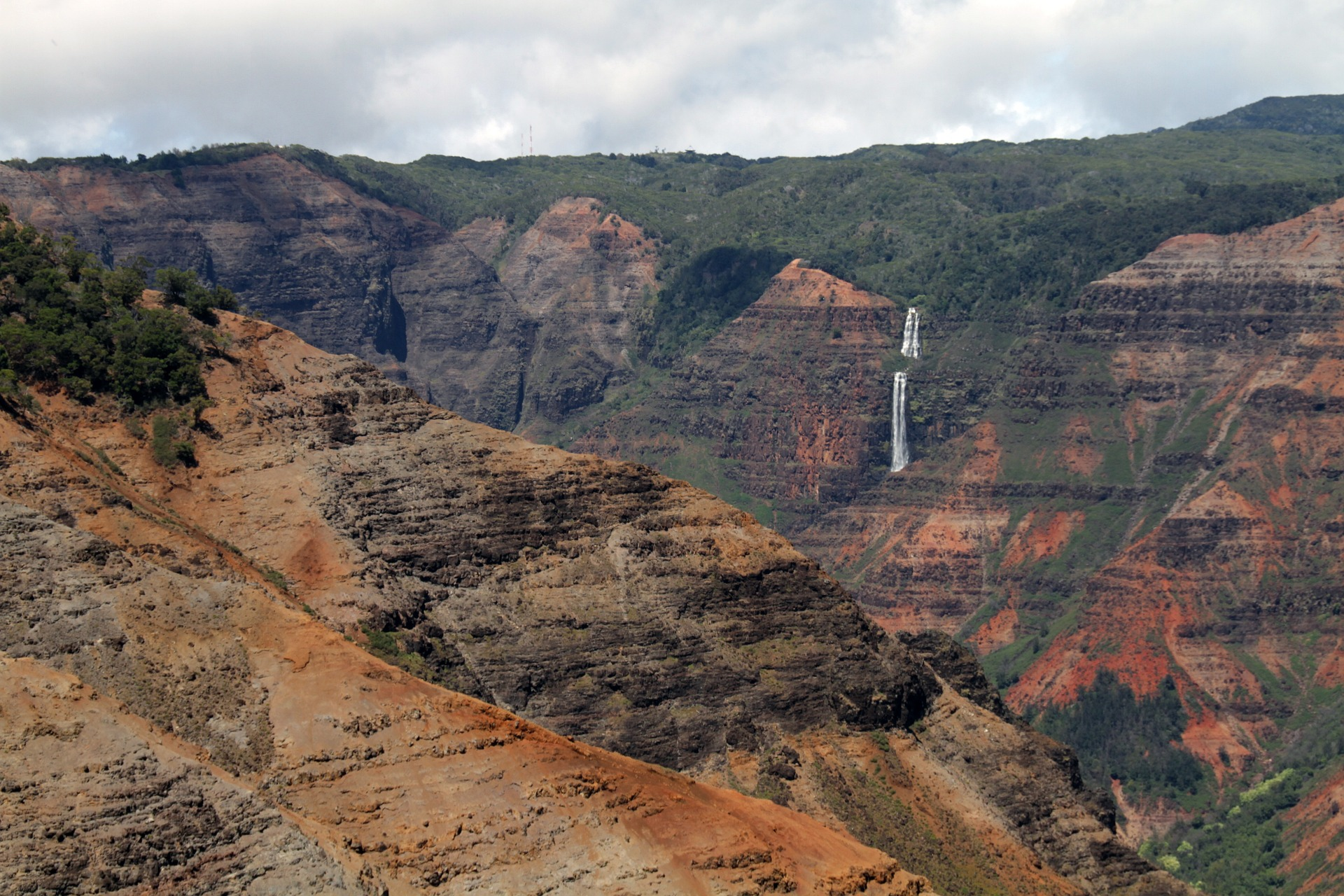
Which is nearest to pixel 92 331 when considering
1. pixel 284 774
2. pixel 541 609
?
pixel 541 609

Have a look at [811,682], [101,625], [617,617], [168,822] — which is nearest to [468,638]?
[617,617]

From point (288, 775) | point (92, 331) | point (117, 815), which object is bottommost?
point (288, 775)

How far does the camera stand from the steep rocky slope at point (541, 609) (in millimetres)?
75375

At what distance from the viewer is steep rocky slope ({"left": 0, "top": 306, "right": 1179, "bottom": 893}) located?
247ft

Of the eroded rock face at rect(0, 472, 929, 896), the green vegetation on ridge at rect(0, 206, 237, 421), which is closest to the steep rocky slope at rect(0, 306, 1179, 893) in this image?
the eroded rock face at rect(0, 472, 929, 896)

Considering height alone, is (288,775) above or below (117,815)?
below

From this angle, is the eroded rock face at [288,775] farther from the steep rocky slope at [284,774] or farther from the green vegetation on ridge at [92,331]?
the green vegetation on ridge at [92,331]

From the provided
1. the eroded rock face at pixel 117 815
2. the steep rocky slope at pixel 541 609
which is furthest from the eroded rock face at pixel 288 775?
the steep rocky slope at pixel 541 609

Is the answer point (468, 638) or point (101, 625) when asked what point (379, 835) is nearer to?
point (101, 625)

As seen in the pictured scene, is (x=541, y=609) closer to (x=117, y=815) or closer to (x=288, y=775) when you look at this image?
(x=288, y=775)

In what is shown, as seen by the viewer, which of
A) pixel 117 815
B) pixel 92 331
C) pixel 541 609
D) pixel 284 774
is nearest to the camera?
pixel 117 815

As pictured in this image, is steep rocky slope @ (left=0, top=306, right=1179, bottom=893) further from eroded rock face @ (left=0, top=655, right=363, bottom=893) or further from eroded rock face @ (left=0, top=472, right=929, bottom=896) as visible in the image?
eroded rock face @ (left=0, top=655, right=363, bottom=893)

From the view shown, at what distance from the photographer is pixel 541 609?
10150 centimetres

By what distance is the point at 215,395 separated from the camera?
108m
